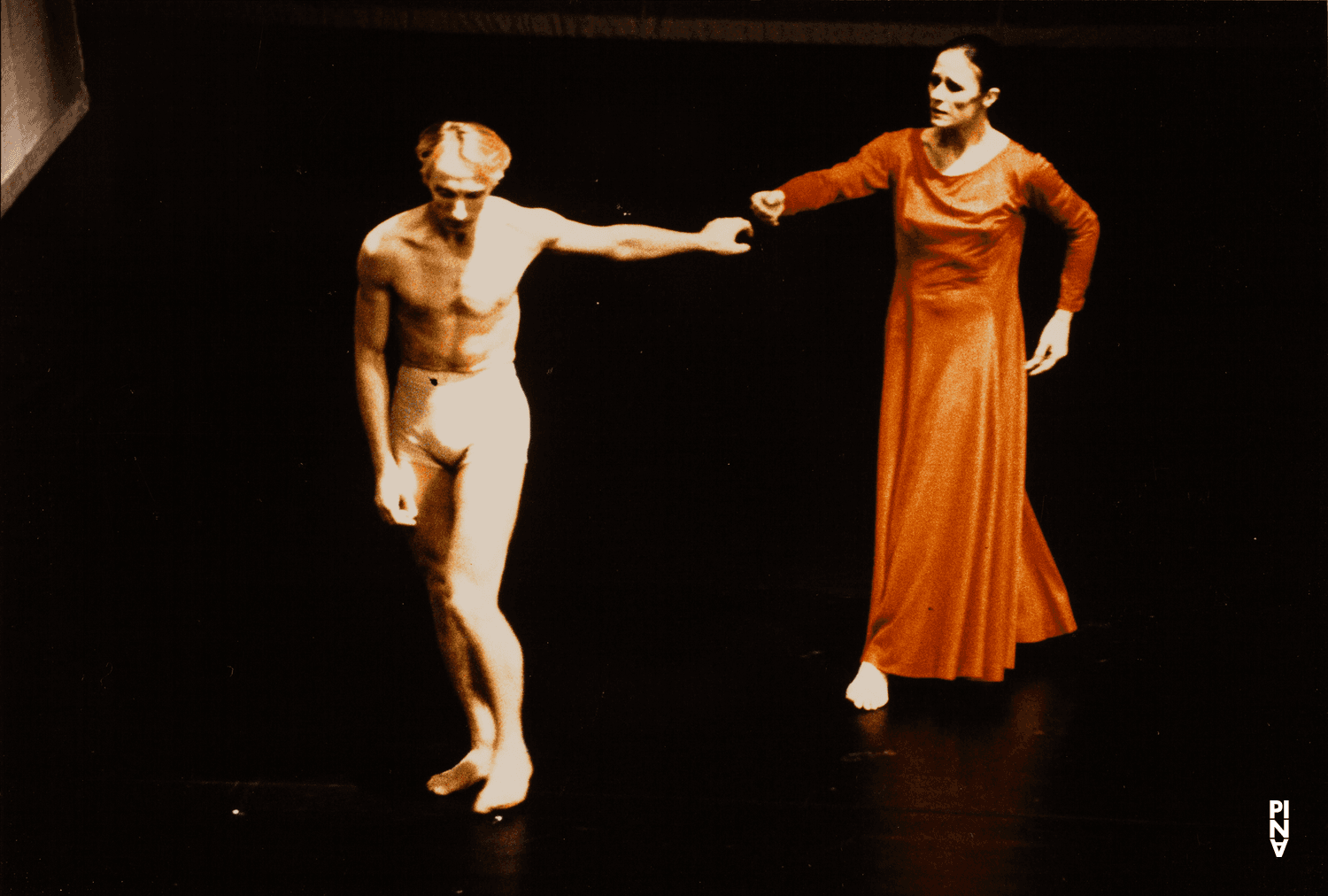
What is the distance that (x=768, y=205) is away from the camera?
9.65 feet

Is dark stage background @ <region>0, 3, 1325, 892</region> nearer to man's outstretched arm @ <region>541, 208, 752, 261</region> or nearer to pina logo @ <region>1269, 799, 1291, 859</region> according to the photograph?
pina logo @ <region>1269, 799, 1291, 859</region>

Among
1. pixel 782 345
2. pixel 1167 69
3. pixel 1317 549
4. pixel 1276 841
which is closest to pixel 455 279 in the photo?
pixel 782 345

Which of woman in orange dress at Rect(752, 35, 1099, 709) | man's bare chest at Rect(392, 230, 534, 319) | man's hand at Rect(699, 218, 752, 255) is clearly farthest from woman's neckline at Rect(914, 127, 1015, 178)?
man's bare chest at Rect(392, 230, 534, 319)

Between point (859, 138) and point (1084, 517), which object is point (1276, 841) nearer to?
point (1084, 517)

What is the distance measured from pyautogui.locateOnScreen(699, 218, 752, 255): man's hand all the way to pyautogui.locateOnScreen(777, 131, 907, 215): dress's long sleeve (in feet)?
0.74

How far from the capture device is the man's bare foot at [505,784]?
8.98 ft

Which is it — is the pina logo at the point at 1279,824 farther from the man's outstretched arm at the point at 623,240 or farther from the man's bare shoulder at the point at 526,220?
the man's bare shoulder at the point at 526,220

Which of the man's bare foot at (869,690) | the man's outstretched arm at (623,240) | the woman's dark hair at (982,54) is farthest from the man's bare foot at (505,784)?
the woman's dark hair at (982,54)

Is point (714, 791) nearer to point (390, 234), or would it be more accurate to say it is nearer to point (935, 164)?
point (390, 234)

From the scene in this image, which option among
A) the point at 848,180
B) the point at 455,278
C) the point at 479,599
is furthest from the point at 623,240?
the point at 479,599

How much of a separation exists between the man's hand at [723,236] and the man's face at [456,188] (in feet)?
1.40

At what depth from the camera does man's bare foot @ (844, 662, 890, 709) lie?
10.3ft

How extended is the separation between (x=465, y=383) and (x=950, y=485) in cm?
109

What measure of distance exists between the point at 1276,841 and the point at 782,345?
1416 millimetres
